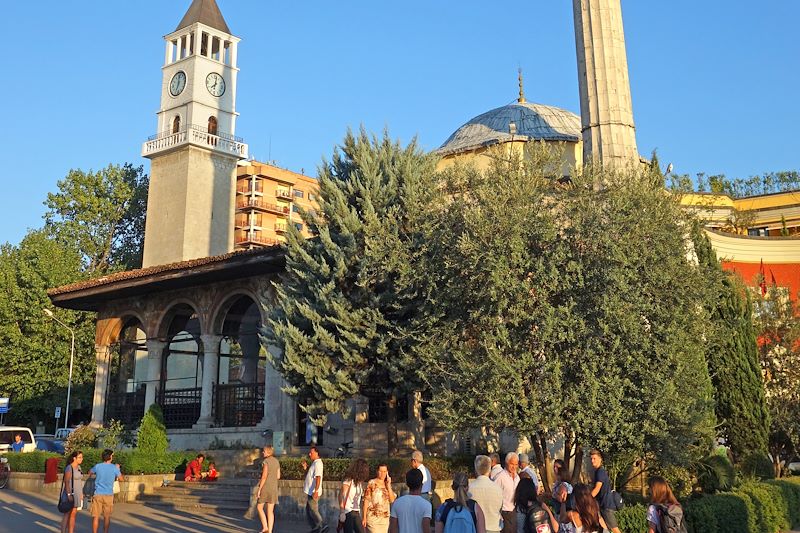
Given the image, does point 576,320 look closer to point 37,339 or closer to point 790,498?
point 790,498

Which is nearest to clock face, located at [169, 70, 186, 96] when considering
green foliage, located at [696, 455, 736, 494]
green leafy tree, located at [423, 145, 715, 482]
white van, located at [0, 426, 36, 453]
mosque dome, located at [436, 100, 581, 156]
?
mosque dome, located at [436, 100, 581, 156]

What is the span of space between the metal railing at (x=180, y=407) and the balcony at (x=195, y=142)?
16525 mm

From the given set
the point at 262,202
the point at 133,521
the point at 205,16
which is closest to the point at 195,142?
the point at 205,16

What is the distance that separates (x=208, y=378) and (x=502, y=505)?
15.3 meters

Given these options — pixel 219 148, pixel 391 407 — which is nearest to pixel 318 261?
pixel 391 407

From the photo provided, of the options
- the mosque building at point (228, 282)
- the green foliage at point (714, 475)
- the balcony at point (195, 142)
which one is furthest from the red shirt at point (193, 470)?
the balcony at point (195, 142)

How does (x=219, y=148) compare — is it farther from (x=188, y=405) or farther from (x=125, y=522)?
(x=125, y=522)

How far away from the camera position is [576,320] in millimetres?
11719

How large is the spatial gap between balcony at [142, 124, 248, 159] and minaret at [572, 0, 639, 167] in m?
21.2

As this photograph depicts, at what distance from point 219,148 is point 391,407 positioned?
25211 mm

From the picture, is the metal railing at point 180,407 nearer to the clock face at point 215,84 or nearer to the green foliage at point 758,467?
the green foliage at point 758,467

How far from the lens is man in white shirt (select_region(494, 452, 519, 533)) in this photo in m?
8.02

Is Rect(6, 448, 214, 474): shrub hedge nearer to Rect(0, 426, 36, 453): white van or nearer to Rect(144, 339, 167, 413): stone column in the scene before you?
Rect(144, 339, 167, 413): stone column

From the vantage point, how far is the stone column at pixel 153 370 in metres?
23.3
